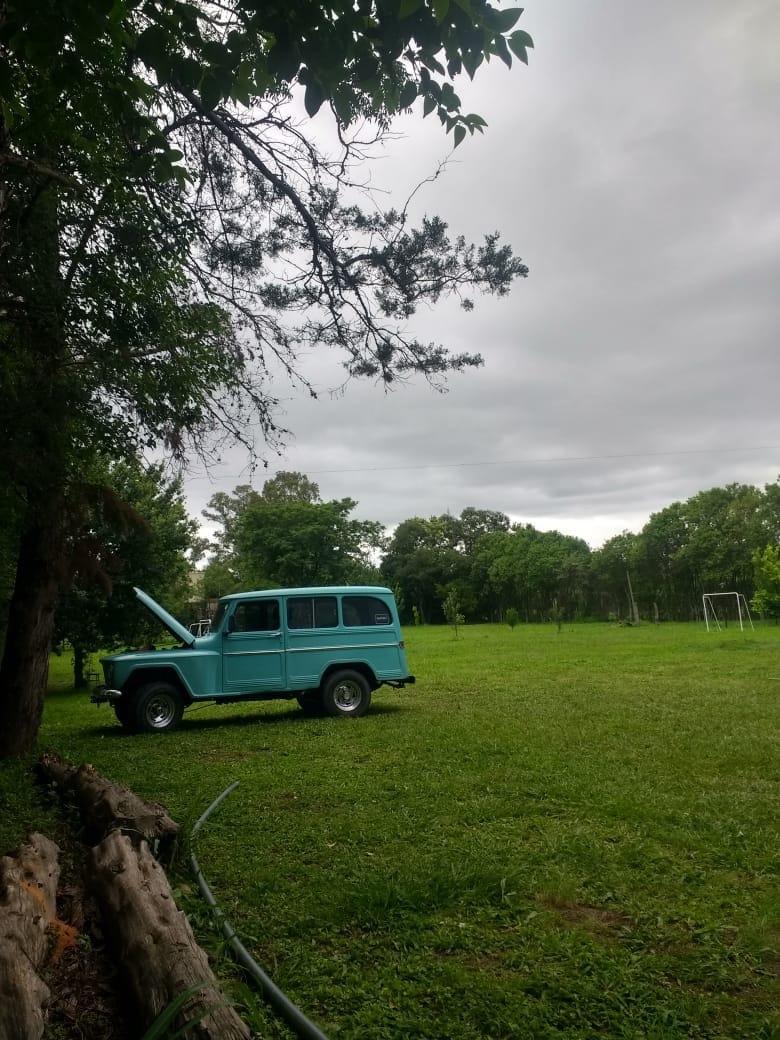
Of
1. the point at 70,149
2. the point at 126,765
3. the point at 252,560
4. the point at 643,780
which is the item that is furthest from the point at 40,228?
the point at 252,560

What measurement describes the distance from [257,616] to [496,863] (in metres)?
7.33

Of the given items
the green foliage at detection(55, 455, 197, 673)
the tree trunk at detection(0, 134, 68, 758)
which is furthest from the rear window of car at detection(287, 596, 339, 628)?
the tree trunk at detection(0, 134, 68, 758)

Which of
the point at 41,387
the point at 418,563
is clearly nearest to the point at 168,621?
the point at 41,387

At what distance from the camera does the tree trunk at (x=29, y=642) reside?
817 centimetres

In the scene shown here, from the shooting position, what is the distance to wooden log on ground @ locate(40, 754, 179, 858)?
451 cm

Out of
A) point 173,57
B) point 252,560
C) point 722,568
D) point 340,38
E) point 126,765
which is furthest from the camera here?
point 722,568

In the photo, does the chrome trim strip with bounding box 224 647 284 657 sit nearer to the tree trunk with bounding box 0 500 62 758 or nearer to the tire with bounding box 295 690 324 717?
the tire with bounding box 295 690 324 717

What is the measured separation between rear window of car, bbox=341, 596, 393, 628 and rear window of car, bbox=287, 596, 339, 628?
18 centimetres

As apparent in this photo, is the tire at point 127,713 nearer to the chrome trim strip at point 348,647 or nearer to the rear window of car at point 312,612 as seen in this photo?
the chrome trim strip at point 348,647

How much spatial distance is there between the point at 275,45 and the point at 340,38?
292 millimetres

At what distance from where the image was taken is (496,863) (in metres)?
4.34

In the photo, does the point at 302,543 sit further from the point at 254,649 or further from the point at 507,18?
the point at 507,18

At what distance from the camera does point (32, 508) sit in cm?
699

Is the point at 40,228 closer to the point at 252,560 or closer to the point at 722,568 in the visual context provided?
the point at 252,560
